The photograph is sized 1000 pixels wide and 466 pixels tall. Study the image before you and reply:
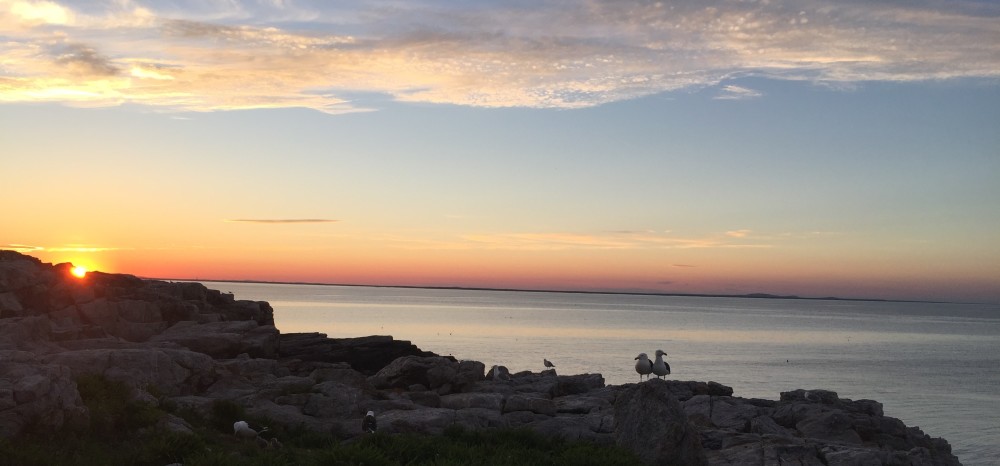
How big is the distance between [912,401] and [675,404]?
4819cm

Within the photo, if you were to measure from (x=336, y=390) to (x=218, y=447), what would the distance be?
25.3 feet

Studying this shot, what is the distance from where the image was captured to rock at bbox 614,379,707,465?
18.7m

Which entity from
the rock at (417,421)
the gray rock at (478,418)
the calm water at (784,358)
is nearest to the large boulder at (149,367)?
the rock at (417,421)

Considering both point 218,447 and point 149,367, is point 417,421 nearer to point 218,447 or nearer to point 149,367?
point 218,447

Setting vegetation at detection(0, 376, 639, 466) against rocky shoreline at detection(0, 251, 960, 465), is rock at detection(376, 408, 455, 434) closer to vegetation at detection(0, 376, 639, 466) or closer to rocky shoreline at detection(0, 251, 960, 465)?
rocky shoreline at detection(0, 251, 960, 465)

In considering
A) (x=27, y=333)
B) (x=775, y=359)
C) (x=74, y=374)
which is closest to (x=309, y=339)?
(x=27, y=333)

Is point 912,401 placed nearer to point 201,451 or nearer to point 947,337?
point 201,451

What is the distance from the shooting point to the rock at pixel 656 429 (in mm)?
18703

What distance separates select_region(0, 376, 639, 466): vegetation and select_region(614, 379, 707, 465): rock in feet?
3.89

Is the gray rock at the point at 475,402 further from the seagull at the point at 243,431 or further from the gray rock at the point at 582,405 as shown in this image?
the seagull at the point at 243,431

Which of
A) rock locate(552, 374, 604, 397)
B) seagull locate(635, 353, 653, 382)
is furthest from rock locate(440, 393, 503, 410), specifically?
seagull locate(635, 353, 653, 382)

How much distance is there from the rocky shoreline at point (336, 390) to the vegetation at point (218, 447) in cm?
58

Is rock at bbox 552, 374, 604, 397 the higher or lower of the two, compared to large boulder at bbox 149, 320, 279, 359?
lower

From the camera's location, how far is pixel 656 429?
1895 centimetres
